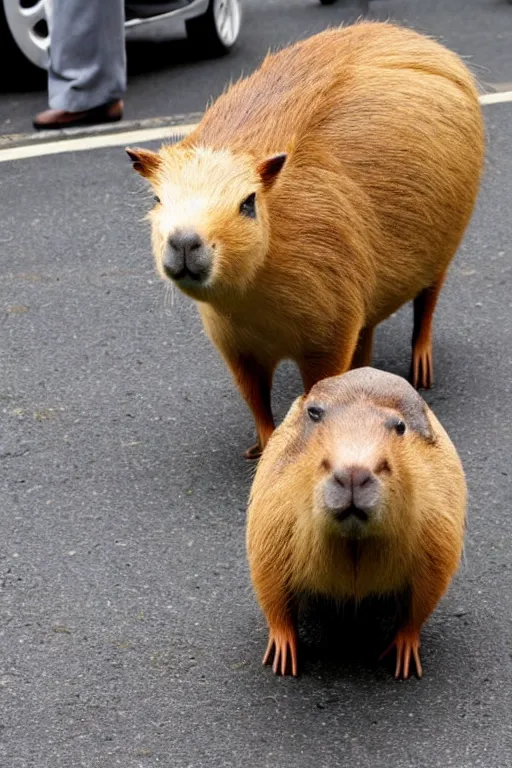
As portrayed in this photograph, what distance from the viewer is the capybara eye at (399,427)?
3.40 meters

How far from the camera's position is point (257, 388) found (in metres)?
4.63

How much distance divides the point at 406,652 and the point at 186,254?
1.19 m

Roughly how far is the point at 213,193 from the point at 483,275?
220cm

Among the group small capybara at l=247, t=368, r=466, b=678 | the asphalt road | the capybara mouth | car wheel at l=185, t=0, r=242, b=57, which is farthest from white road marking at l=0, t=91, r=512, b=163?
the capybara mouth

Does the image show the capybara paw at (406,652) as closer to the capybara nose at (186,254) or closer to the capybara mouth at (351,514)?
the capybara mouth at (351,514)

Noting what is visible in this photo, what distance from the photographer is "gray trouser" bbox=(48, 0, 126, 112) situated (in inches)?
293

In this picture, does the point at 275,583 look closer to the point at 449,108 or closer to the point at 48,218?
the point at 449,108

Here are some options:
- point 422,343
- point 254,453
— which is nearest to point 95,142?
point 422,343

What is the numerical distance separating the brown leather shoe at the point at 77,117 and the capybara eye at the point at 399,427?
470 cm

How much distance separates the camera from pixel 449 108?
16.1 feet

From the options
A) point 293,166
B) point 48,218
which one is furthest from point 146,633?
point 48,218

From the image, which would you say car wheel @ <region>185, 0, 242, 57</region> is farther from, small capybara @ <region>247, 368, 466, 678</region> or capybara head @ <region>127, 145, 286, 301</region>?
small capybara @ <region>247, 368, 466, 678</region>

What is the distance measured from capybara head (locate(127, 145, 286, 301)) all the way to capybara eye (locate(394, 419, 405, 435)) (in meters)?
0.84

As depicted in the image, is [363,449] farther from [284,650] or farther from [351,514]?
[284,650]
